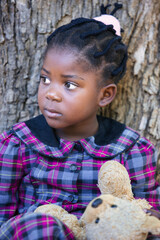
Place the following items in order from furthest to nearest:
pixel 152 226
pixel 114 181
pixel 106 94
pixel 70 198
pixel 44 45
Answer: pixel 44 45 → pixel 106 94 → pixel 70 198 → pixel 114 181 → pixel 152 226

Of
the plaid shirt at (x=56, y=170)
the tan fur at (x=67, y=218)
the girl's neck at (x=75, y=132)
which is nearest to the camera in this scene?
the tan fur at (x=67, y=218)

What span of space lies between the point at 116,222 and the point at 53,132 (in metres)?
0.71

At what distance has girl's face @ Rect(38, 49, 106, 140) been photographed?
4.39 feet

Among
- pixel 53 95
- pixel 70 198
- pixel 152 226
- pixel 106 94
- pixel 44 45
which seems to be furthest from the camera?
pixel 44 45

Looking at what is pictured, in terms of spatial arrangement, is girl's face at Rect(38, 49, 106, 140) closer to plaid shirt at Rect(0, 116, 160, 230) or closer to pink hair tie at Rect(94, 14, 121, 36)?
plaid shirt at Rect(0, 116, 160, 230)

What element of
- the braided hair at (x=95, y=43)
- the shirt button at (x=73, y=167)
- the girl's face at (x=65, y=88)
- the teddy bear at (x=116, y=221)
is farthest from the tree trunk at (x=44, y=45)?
the teddy bear at (x=116, y=221)

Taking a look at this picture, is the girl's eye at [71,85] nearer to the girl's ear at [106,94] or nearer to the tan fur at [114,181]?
the girl's ear at [106,94]

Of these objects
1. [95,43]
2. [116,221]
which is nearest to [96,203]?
[116,221]

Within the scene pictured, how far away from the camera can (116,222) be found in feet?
3.14

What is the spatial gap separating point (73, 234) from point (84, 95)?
0.65 metres

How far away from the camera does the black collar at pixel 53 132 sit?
1500 mm

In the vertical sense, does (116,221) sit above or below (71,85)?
below

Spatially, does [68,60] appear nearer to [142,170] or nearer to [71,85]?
[71,85]

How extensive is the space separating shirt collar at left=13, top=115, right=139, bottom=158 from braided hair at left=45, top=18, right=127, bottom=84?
1.05 ft
